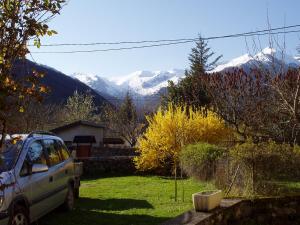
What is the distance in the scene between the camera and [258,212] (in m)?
9.59

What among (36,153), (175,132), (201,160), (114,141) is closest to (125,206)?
(201,160)

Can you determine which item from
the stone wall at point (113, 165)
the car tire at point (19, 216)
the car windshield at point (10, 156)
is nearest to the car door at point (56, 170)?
the car windshield at point (10, 156)

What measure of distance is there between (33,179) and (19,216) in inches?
31.9

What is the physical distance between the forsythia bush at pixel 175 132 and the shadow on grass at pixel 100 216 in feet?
22.9

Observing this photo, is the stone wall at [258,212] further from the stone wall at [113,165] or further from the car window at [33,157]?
the stone wall at [113,165]

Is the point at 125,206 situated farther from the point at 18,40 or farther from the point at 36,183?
the point at 18,40

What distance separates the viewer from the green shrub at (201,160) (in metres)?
13.7

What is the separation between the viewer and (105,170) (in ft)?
80.2

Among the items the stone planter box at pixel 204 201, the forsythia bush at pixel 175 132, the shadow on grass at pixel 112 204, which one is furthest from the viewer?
the forsythia bush at pixel 175 132

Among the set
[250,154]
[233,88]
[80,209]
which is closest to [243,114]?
[233,88]

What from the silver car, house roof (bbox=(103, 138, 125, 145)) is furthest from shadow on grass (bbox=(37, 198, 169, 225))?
house roof (bbox=(103, 138, 125, 145))

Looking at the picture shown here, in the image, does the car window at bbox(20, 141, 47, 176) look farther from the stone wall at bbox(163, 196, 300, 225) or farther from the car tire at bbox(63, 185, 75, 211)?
the stone wall at bbox(163, 196, 300, 225)

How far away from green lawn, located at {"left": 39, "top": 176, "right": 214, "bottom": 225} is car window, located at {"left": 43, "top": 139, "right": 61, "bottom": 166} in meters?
1.20

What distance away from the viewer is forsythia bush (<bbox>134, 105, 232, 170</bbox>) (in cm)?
1966
